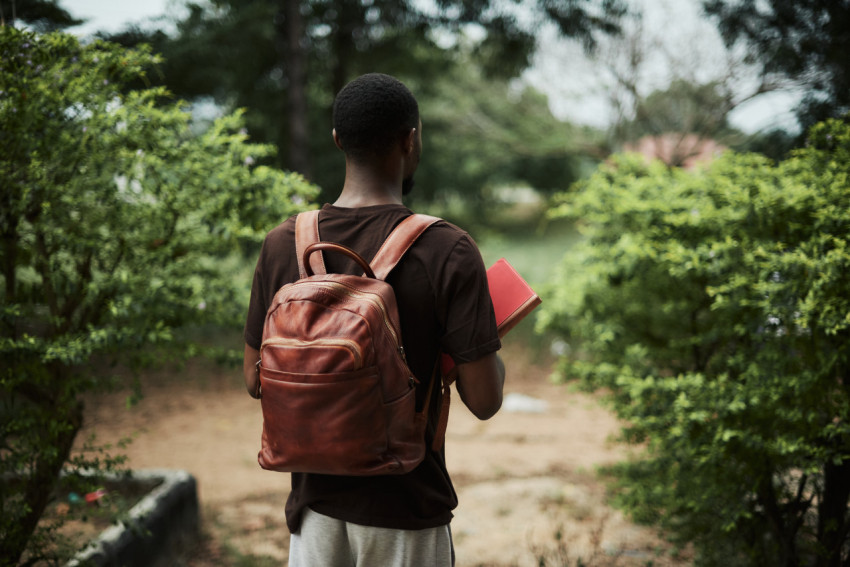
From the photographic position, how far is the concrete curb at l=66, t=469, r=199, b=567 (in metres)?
Result: 3.15

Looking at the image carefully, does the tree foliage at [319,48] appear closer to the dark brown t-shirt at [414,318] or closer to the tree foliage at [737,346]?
→ the tree foliage at [737,346]

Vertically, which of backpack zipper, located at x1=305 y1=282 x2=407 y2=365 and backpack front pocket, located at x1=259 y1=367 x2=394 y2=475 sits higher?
backpack zipper, located at x1=305 y1=282 x2=407 y2=365

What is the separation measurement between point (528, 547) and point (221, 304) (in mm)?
2469

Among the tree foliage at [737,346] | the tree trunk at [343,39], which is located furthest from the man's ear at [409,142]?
the tree trunk at [343,39]

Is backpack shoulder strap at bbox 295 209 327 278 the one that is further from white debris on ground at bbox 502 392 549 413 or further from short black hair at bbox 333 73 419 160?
white debris on ground at bbox 502 392 549 413

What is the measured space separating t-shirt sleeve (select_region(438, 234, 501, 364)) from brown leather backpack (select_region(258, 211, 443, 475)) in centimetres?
12

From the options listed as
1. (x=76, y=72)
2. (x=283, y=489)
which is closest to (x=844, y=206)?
(x=76, y=72)

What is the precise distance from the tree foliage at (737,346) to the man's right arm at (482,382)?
68.5 inches

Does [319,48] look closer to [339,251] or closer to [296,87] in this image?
[296,87]

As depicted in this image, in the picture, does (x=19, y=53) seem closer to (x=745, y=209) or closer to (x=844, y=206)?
(x=745, y=209)

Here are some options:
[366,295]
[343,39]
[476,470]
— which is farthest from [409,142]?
[343,39]

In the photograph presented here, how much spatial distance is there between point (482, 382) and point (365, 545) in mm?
498

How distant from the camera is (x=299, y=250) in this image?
1.62 m

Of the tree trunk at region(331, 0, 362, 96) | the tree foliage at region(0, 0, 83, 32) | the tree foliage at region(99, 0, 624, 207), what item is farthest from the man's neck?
the tree trunk at region(331, 0, 362, 96)
